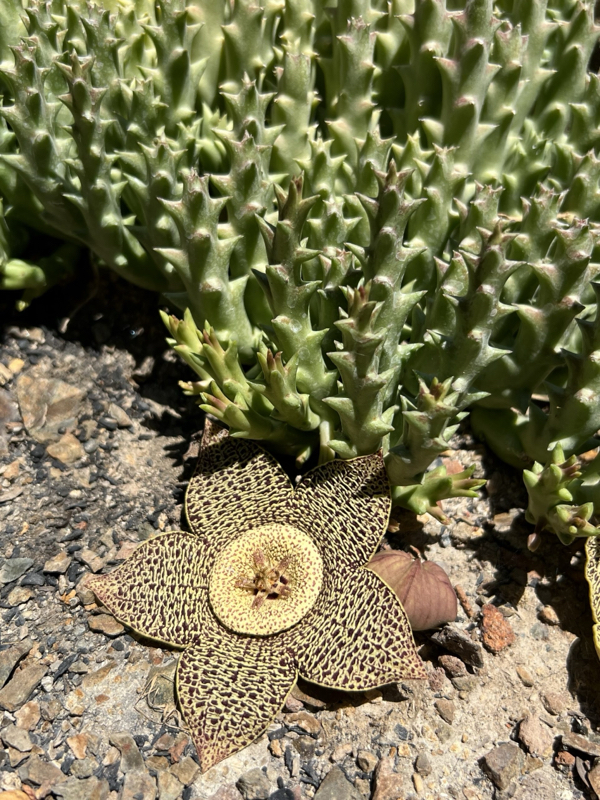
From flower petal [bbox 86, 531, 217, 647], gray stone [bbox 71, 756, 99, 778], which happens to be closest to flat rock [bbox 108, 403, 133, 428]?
flower petal [bbox 86, 531, 217, 647]

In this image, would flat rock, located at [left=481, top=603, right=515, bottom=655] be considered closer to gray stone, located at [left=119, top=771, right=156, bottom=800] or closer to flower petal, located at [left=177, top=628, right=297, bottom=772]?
flower petal, located at [left=177, top=628, right=297, bottom=772]

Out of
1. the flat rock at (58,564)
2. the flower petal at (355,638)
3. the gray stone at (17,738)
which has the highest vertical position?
the flower petal at (355,638)

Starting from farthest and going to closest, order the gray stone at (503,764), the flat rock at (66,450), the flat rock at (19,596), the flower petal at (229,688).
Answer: the flat rock at (66,450), the flat rock at (19,596), the gray stone at (503,764), the flower petal at (229,688)

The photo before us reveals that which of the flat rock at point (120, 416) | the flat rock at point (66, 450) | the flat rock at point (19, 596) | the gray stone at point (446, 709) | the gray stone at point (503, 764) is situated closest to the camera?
the gray stone at point (503, 764)

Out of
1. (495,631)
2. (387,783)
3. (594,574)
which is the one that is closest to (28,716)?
(387,783)

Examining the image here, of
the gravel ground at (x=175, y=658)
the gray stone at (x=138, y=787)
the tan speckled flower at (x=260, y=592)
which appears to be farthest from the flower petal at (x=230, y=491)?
the gray stone at (x=138, y=787)

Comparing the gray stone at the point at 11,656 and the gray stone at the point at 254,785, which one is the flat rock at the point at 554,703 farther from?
the gray stone at the point at 11,656

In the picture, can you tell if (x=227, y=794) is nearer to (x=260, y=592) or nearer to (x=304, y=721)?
(x=304, y=721)
